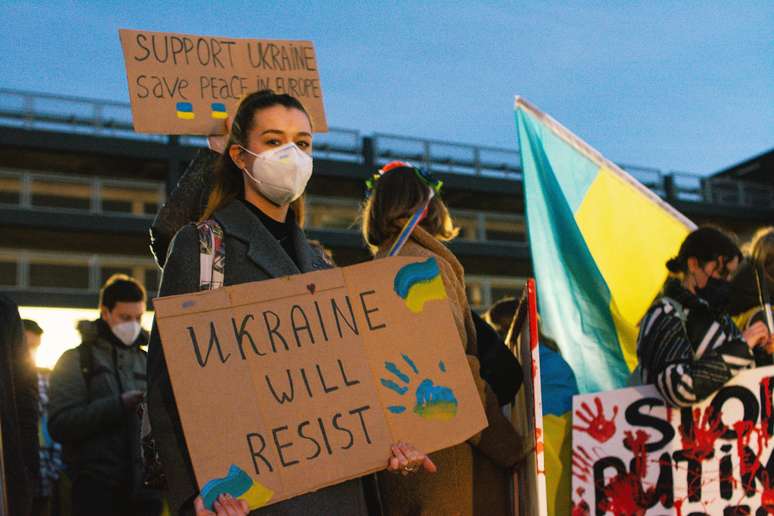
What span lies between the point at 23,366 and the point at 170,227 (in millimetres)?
902

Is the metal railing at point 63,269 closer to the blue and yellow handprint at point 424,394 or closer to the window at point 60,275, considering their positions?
the window at point 60,275

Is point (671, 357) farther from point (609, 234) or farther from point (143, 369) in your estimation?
point (143, 369)

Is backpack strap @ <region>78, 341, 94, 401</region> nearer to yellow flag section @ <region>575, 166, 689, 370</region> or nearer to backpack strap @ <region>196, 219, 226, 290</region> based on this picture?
yellow flag section @ <region>575, 166, 689, 370</region>

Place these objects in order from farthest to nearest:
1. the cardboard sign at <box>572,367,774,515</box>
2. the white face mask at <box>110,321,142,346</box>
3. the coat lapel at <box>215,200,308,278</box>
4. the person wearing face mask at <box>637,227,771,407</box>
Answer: the white face mask at <box>110,321,142,346</box> → the cardboard sign at <box>572,367,774,515</box> → the person wearing face mask at <box>637,227,771,407</box> → the coat lapel at <box>215,200,308,278</box>

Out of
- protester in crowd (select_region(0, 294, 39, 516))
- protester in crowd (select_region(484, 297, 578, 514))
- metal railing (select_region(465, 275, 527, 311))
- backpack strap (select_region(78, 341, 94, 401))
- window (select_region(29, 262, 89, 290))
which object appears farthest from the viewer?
metal railing (select_region(465, 275, 527, 311))

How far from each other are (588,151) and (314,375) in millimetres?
3211

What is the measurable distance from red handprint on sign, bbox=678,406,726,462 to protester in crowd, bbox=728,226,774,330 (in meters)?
0.44

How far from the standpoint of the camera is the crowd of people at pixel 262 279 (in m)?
2.36

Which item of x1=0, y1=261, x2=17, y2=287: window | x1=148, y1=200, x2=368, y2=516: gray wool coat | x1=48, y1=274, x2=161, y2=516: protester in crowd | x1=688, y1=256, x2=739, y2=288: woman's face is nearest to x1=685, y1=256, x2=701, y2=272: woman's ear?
x1=688, y1=256, x2=739, y2=288: woman's face

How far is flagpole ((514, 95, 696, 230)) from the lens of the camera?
200 inches

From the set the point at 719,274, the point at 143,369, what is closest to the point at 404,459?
the point at 719,274

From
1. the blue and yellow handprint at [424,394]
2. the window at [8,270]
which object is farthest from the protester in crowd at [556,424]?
the window at [8,270]

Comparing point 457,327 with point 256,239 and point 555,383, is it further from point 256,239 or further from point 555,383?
point 555,383

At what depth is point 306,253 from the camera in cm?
265
